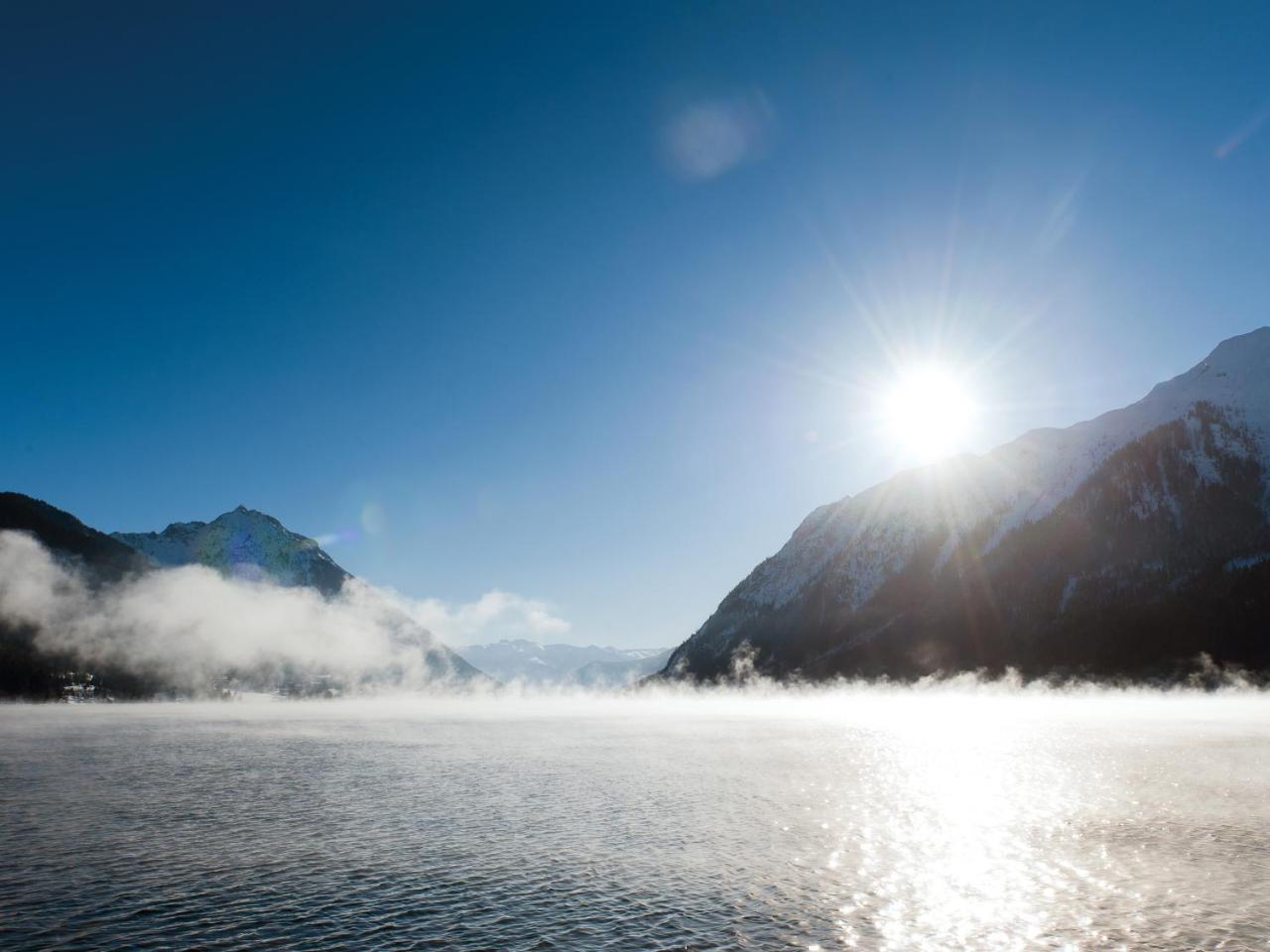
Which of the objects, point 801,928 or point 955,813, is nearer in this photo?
point 801,928

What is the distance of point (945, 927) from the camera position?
32406 millimetres

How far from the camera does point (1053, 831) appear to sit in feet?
169

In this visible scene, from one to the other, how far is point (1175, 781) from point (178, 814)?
86.8 meters

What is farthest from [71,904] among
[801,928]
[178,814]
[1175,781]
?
[1175,781]

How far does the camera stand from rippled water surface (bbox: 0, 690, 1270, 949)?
3181 cm

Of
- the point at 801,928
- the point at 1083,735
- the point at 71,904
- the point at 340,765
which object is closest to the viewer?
the point at 801,928

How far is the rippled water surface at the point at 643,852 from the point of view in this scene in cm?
3181

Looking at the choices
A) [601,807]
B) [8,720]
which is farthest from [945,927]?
[8,720]

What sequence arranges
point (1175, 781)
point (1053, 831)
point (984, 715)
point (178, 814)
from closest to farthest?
point (1053, 831) → point (178, 814) → point (1175, 781) → point (984, 715)

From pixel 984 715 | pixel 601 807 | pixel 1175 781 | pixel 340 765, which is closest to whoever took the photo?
pixel 601 807

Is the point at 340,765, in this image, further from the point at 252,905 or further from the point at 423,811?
the point at 252,905

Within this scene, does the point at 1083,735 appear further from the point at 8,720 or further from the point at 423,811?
the point at 8,720

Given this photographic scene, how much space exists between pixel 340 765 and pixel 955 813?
→ 69.9 meters

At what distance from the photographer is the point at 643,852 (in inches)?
1809
